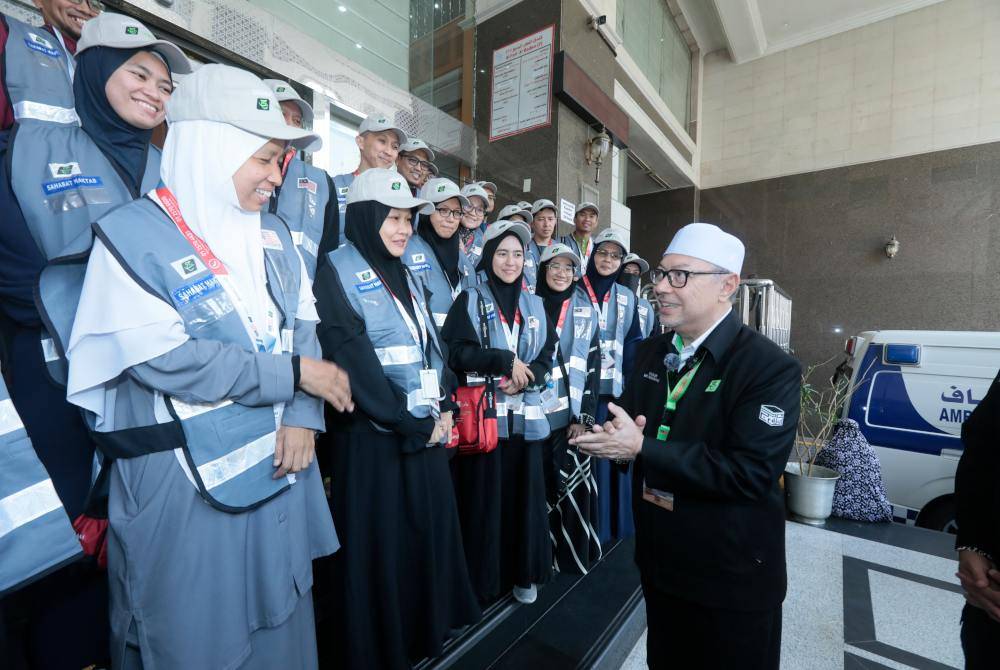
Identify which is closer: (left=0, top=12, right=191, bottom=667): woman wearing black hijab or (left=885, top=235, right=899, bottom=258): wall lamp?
(left=0, top=12, right=191, bottom=667): woman wearing black hijab

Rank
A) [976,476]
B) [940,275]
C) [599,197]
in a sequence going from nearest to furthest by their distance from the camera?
[976,476], [599,197], [940,275]

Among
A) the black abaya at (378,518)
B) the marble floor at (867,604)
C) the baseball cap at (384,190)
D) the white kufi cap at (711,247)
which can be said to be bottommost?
the marble floor at (867,604)

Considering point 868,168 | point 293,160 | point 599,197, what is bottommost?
point 293,160

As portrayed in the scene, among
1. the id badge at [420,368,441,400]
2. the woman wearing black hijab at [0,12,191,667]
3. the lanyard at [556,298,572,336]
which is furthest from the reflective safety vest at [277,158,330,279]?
the lanyard at [556,298,572,336]

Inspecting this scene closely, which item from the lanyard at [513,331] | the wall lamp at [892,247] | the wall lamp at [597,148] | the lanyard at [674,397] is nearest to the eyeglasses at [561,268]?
the lanyard at [513,331]

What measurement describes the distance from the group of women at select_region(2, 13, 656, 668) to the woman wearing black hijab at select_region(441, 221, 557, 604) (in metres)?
0.02

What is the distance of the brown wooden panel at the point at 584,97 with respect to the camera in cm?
447

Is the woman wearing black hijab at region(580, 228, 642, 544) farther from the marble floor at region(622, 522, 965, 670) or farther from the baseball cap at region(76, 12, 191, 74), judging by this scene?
the baseball cap at region(76, 12, 191, 74)

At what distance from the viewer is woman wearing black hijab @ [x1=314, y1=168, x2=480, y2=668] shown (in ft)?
5.42

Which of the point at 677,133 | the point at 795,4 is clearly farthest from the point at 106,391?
the point at 795,4

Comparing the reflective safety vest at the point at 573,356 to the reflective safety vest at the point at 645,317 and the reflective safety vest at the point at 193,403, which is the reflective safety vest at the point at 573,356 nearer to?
the reflective safety vest at the point at 645,317

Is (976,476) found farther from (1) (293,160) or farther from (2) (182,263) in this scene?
(1) (293,160)

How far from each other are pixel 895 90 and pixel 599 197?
6.28m

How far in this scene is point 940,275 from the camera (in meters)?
7.19
